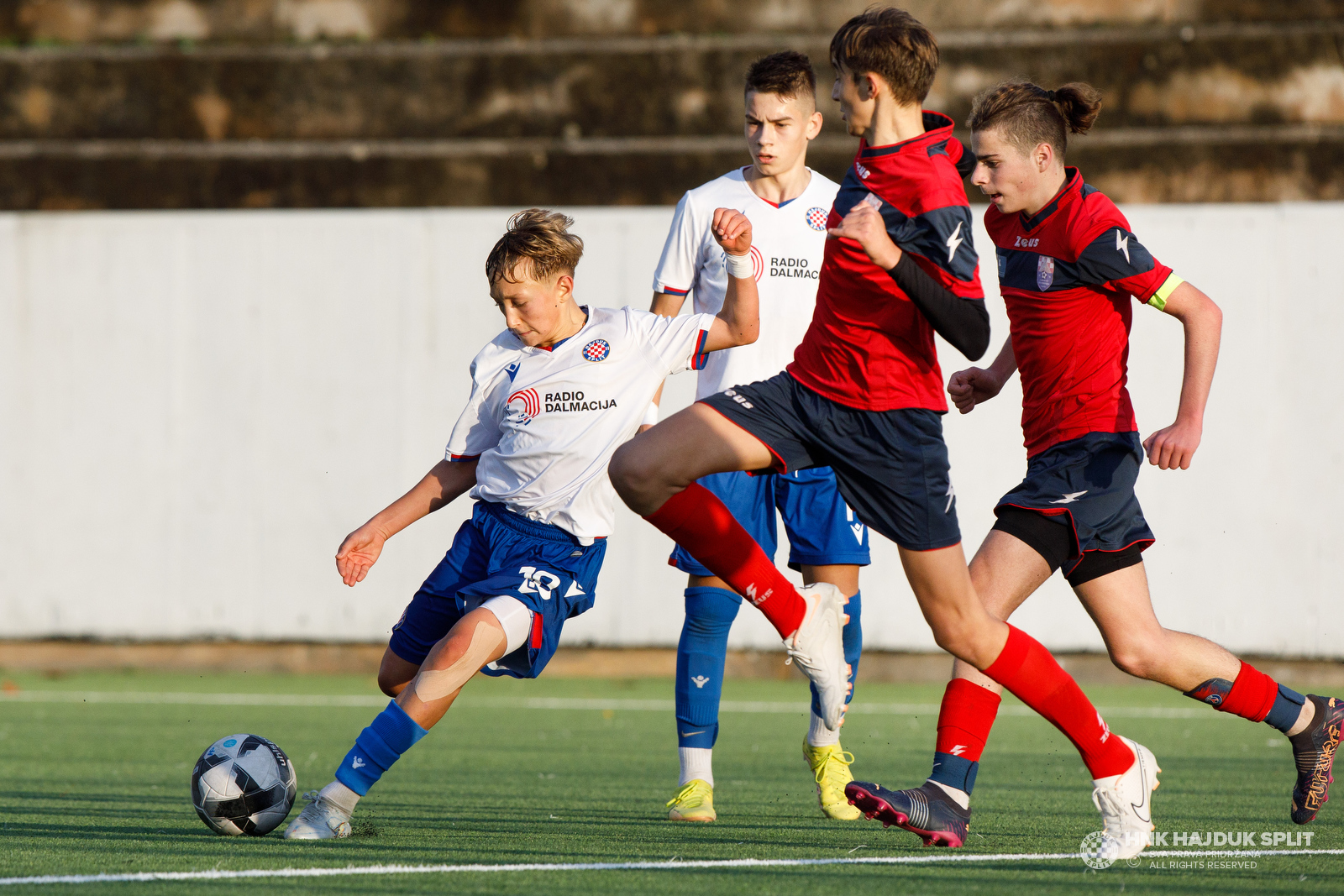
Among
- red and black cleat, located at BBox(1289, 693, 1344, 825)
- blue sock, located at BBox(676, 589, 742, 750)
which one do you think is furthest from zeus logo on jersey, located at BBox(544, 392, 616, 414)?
red and black cleat, located at BBox(1289, 693, 1344, 825)

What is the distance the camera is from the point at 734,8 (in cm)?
1190

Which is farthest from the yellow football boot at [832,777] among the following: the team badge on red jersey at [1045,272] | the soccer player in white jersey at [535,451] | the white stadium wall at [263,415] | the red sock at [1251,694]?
the white stadium wall at [263,415]

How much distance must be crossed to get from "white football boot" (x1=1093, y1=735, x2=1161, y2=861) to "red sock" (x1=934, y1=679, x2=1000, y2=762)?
35 centimetres

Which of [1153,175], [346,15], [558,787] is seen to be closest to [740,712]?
[558,787]

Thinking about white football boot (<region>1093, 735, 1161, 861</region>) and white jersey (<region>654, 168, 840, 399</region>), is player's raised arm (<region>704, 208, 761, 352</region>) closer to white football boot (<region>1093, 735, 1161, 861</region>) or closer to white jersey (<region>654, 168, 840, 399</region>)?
white jersey (<region>654, 168, 840, 399</region>)

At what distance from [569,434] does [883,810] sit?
149 centimetres

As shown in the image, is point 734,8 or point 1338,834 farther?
point 734,8

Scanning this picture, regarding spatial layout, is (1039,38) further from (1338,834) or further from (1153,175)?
(1338,834)

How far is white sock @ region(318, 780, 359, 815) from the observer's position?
3.98m

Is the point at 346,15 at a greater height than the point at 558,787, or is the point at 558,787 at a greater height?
the point at 346,15

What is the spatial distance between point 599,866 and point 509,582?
0.91 meters

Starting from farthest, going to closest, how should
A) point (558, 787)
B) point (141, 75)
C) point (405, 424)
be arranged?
point (141, 75)
point (405, 424)
point (558, 787)

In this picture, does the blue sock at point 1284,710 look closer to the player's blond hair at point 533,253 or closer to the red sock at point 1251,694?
the red sock at point 1251,694

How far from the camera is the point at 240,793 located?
4.05 m
